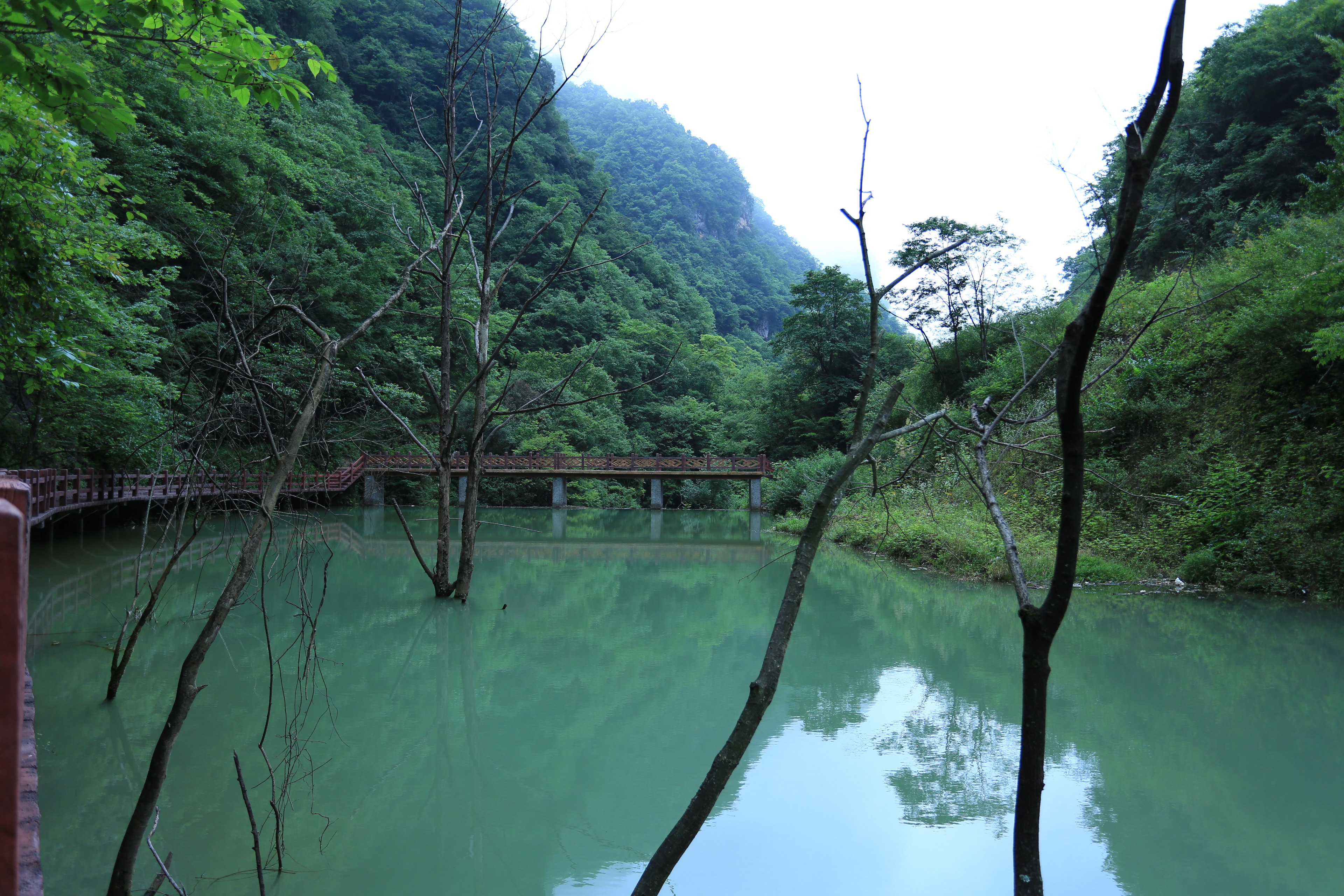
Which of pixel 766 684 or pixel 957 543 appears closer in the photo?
pixel 766 684

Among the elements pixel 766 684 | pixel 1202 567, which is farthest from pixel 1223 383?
pixel 766 684

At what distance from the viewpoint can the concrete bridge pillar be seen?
2550 cm

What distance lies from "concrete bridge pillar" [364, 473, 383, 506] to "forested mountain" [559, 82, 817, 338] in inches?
1117

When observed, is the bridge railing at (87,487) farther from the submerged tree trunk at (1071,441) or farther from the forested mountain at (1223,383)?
the forested mountain at (1223,383)

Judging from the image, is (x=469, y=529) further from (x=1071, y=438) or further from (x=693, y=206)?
(x=693, y=206)

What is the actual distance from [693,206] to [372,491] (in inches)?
1892

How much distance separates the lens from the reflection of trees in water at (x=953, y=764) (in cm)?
418

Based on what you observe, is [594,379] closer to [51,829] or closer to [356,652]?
[356,652]

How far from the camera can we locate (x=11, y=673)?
401mm

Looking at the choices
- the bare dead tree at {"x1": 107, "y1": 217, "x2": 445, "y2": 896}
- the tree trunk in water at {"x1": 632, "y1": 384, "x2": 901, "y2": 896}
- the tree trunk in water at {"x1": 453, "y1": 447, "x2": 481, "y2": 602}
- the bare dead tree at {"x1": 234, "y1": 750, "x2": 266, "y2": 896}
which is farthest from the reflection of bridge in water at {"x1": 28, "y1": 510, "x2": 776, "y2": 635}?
the tree trunk in water at {"x1": 632, "y1": 384, "x2": 901, "y2": 896}

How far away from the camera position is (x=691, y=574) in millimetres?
12914

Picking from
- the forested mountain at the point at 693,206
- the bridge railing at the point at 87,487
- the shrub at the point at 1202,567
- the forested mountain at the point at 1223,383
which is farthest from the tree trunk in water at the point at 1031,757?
the forested mountain at the point at 693,206

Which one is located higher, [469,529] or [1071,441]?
[1071,441]

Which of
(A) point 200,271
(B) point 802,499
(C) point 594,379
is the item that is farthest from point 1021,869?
(C) point 594,379
